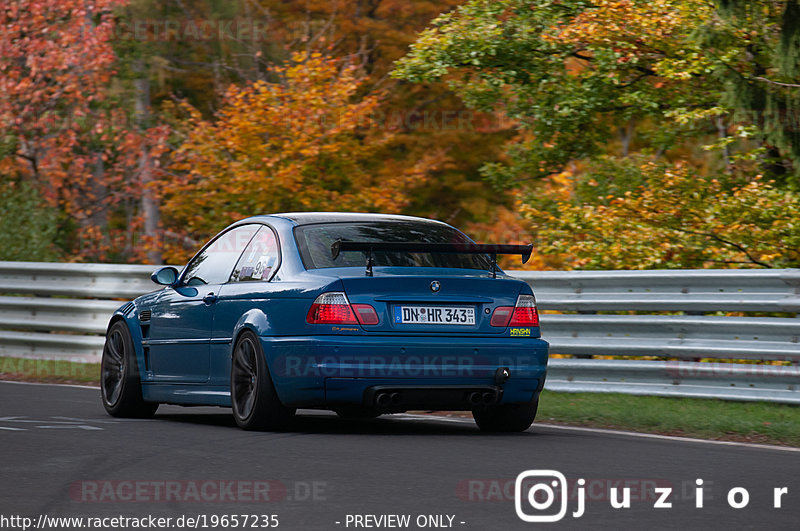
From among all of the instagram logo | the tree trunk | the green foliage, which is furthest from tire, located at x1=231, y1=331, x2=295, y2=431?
→ the tree trunk

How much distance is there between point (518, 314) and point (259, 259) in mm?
1823

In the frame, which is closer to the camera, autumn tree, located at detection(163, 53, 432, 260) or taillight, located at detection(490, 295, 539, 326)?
taillight, located at detection(490, 295, 539, 326)

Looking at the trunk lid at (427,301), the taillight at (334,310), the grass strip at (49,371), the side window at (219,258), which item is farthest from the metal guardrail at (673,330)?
the grass strip at (49,371)

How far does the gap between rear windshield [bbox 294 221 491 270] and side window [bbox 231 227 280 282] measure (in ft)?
0.72

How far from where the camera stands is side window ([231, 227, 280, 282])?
9.30 meters

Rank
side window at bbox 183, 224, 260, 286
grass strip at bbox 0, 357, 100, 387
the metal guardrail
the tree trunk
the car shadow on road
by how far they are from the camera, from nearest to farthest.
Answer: the car shadow on road < side window at bbox 183, 224, 260, 286 < the metal guardrail < grass strip at bbox 0, 357, 100, 387 < the tree trunk

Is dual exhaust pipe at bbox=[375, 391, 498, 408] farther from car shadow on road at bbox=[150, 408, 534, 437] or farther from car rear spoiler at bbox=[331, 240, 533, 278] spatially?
car rear spoiler at bbox=[331, 240, 533, 278]

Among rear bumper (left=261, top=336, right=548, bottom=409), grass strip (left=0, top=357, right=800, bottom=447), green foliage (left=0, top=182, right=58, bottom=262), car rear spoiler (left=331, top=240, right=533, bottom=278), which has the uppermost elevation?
car rear spoiler (left=331, top=240, right=533, bottom=278)

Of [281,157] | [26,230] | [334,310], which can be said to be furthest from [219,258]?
[281,157]

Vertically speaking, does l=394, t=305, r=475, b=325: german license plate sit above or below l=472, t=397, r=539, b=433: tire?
above

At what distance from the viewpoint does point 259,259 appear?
31.2 feet

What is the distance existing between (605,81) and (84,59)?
48.5 feet

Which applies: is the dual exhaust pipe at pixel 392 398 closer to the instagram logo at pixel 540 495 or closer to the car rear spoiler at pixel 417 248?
the car rear spoiler at pixel 417 248

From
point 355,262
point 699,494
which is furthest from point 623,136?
point 699,494
